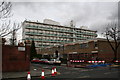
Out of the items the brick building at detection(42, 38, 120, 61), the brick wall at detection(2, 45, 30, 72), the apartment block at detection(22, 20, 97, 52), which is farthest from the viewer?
the apartment block at detection(22, 20, 97, 52)

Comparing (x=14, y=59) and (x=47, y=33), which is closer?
(x=14, y=59)

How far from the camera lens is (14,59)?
1866 cm

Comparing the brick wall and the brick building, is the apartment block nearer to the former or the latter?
the brick building

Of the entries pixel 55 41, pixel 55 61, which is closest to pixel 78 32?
pixel 55 41

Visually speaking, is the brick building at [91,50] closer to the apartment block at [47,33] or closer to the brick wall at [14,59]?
the brick wall at [14,59]

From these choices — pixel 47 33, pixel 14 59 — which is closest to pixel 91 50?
pixel 14 59

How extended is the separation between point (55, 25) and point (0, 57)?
7481cm

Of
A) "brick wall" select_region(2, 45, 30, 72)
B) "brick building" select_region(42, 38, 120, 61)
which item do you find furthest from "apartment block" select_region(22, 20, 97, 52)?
"brick wall" select_region(2, 45, 30, 72)

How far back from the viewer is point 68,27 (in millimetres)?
97062

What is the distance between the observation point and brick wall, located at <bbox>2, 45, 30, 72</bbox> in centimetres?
1800

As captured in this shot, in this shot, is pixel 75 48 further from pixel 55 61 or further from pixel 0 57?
pixel 0 57

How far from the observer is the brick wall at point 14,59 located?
709 inches

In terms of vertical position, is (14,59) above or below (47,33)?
below

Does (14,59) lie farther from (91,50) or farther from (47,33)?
(47,33)
